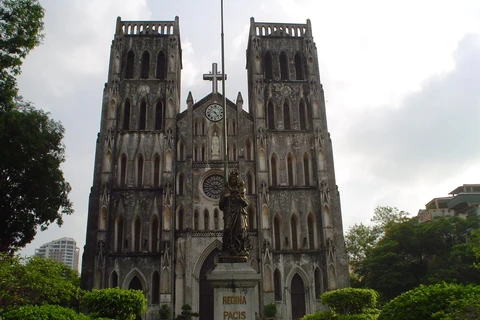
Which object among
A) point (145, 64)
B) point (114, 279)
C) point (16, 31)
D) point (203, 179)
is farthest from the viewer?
point (145, 64)

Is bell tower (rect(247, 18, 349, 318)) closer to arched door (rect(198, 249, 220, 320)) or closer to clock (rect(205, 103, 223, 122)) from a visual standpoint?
clock (rect(205, 103, 223, 122))

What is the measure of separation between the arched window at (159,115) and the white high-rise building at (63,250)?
246 feet

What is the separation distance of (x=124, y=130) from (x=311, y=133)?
40.3ft

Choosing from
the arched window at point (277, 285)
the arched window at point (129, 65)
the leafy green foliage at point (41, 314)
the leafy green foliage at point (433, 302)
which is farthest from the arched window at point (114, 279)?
the leafy green foliage at point (433, 302)

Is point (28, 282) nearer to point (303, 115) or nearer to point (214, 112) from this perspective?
point (214, 112)

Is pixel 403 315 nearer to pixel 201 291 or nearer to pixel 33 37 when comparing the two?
pixel 33 37

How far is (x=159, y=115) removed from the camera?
31578 mm

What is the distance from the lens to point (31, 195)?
24000mm

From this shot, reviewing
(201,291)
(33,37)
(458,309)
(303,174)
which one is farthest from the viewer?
(303,174)

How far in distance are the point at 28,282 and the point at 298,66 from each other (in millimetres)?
24169

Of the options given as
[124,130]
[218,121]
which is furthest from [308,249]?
[124,130]

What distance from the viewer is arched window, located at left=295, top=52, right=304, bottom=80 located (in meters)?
33.3

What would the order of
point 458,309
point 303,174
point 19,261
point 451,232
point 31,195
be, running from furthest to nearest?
point 451,232 → point 303,174 → point 31,195 → point 19,261 → point 458,309

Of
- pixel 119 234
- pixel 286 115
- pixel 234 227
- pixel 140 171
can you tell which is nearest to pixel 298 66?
pixel 286 115
